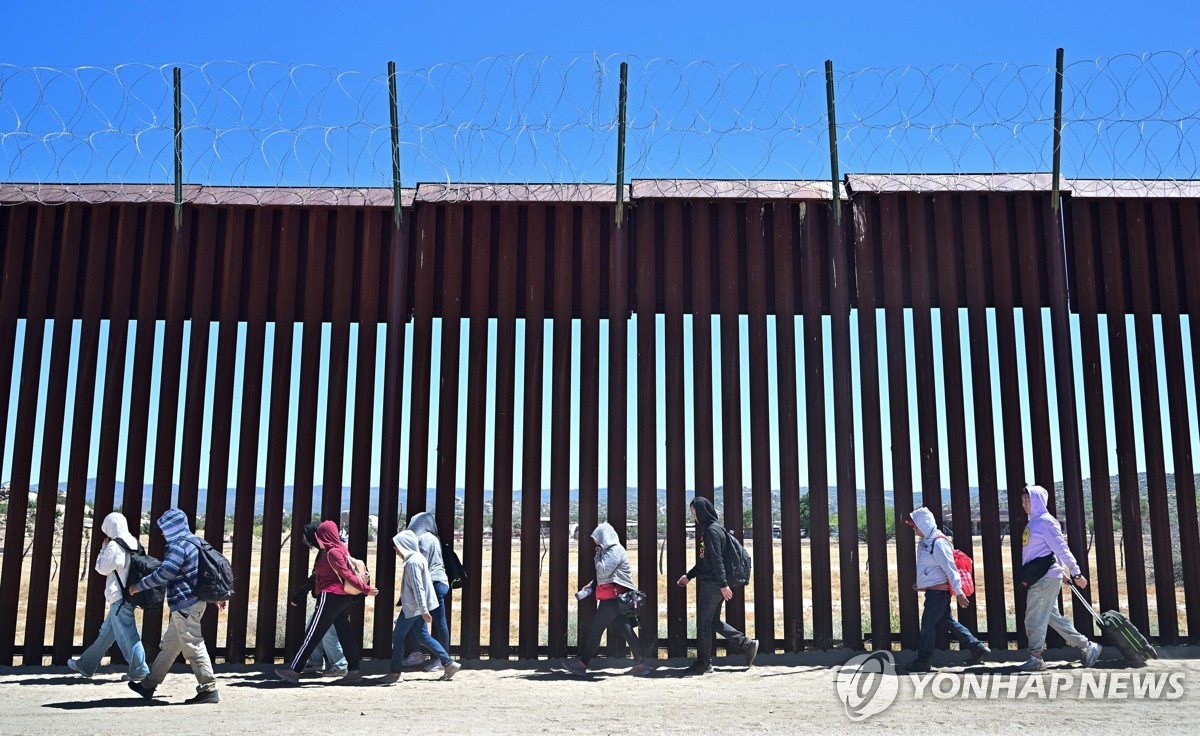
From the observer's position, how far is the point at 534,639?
8.30 m

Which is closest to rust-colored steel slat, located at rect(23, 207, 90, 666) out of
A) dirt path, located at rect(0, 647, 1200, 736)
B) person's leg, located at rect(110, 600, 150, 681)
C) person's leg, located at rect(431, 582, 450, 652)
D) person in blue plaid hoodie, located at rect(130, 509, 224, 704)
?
dirt path, located at rect(0, 647, 1200, 736)

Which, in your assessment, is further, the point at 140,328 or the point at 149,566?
the point at 140,328

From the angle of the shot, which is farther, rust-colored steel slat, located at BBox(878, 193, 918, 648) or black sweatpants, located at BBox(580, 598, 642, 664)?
rust-colored steel slat, located at BBox(878, 193, 918, 648)

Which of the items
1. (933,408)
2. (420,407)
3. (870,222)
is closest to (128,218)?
(420,407)

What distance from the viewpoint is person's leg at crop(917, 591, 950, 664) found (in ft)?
25.0

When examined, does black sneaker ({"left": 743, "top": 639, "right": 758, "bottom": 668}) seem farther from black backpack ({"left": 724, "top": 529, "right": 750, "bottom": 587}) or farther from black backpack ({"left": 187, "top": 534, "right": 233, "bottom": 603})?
black backpack ({"left": 187, "top": 534, "right": 233, "bottom": 603})

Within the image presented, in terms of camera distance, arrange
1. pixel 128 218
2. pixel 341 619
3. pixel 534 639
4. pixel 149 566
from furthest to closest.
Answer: pixel 128 218 → pixel 534 639 → pixel 341 619 → pixel 149 566

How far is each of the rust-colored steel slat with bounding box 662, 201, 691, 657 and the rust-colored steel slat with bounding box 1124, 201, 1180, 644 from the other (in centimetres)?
351

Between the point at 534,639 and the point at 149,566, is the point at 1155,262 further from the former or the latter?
the point at 149,566

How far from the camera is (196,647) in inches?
254

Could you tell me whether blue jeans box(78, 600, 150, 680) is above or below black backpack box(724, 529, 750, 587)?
below

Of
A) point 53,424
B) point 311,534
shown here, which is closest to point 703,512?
point 311,534

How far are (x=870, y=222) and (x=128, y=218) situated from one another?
6685 millimetres

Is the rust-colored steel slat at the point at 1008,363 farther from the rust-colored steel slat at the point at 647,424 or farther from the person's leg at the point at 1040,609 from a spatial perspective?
the rust-colored steel slat at the point at 647,424
